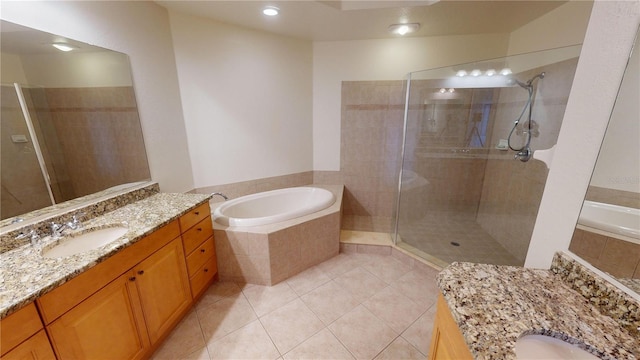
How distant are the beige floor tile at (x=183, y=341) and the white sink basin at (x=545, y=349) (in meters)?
1.71

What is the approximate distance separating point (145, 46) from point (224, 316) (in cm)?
227

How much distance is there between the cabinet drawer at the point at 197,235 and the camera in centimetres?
169

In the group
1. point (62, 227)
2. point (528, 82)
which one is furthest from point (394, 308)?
point (528, 82)

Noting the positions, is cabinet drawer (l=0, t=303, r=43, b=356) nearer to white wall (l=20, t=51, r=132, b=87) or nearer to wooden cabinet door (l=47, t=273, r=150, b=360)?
wooden cabinet door (l=47, t=273, r=150, b=360)

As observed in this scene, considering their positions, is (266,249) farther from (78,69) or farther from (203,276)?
(78,69)

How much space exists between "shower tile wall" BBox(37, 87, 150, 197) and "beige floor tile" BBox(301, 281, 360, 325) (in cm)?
177

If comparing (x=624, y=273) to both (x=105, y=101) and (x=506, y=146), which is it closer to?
(x=506, y=146)

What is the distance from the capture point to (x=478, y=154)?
2814 millimetres

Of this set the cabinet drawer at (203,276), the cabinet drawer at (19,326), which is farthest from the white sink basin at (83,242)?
the cabinet drawer at (203,276)

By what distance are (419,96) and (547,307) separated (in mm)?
2426

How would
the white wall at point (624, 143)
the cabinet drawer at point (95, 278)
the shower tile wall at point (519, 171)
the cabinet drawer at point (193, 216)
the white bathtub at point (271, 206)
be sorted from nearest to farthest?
the white wall at point (624, 143) → the cabinet drawer at point (95, 278) → the cabinet drawer at point (193, 216) → the shower tile wall at point (519, 171) → the white bathtub at point (271, 206)

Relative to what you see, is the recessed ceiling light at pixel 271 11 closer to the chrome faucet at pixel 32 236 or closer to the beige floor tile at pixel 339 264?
the chrome faucet at pixel 32 236

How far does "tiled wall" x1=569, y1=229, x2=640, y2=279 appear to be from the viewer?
0.76 metres

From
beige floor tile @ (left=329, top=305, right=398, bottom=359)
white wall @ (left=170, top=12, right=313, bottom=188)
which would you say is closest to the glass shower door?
white wall @ (left=170, top=12, right=313, bottom=188)
